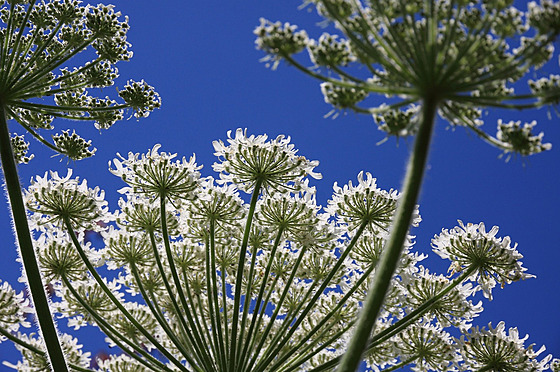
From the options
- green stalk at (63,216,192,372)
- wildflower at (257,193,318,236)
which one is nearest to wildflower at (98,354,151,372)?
green stalk at (63,216,192,372)

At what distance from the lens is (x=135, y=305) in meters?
12.6

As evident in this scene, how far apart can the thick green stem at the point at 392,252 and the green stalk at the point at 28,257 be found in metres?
3.97

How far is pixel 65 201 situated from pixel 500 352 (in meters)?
7.40

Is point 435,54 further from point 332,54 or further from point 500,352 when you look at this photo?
point 500,352

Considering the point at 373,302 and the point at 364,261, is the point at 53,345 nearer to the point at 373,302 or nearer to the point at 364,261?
the point at 373,302

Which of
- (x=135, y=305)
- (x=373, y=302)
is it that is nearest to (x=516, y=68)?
(x=373, y=302)

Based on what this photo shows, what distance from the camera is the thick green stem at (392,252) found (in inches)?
191

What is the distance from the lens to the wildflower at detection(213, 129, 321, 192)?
1023 centimetres

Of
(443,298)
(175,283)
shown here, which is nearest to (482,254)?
(443,298)

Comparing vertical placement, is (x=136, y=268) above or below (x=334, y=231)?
below

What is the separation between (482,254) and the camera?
10352 millimetres

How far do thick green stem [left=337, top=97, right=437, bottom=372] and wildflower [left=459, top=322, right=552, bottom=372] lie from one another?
21.9 ft

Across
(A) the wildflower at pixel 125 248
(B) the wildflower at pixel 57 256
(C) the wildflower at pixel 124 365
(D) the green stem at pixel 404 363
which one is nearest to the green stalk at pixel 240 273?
(A) the wildflower at pixel 125 248

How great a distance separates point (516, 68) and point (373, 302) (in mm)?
2307
